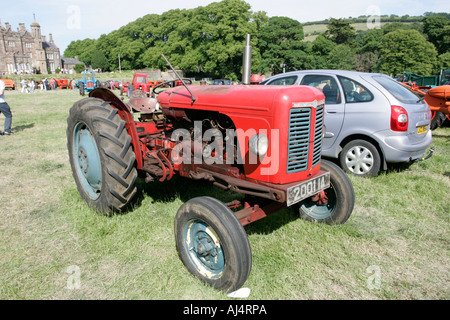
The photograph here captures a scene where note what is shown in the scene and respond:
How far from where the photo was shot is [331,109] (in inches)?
210

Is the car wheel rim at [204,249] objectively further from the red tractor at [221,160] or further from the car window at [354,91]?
the car window at [354,91]

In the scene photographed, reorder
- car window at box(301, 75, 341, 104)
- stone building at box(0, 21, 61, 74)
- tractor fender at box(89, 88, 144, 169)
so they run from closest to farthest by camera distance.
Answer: tractor fender at box(89, 88, 144, 169) < car window at box(301, 75, 341, 104) < stone building at box(0, 21, 61, 74)

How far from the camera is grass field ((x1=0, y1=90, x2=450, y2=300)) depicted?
8.44ft

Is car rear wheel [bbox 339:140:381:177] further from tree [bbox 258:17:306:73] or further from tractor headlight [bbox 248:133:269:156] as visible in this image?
tree [bbox 258:17:306:73]

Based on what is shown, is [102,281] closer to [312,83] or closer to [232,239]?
[232,239]

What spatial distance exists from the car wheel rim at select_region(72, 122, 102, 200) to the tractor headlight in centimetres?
204

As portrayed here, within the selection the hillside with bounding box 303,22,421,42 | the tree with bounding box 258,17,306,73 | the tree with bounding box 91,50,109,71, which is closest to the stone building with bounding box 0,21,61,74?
the tree with bounding box 91,50,109,71

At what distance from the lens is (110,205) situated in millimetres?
3379

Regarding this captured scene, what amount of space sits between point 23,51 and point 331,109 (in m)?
94.5

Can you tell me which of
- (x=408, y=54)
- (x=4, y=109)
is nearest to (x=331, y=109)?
(x=4, y=109)

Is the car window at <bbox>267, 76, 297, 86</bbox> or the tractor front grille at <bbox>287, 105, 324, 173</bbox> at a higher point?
the car window at <bbox>267, 76, 297, 86</bbox>

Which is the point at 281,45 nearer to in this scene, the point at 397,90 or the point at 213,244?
the point at 397,90
